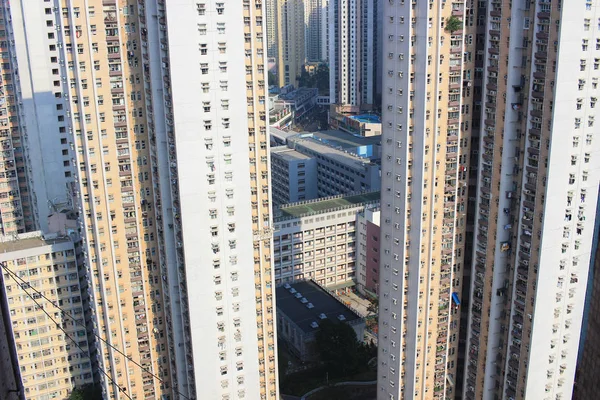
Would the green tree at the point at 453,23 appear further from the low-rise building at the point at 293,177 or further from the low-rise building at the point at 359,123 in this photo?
the low-rise building at the point at 359,123

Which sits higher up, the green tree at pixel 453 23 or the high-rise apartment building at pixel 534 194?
the green tree at pixel 453 23

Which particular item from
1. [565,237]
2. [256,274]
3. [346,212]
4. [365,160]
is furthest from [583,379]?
[365,160]

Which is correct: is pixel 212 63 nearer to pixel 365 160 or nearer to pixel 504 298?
pixel 504 298

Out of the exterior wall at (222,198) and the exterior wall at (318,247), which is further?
the exterior wall at (318,247)

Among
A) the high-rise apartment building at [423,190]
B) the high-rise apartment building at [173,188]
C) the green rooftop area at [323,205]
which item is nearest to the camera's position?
the high-rise apartment building at [173,188]

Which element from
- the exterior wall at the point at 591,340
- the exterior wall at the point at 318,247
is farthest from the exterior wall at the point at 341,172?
the exterior wall at the point at 591,340

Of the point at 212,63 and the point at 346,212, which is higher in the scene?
the point at 212,63

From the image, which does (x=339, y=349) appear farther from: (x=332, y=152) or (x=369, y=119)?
(x=369, y=119)
